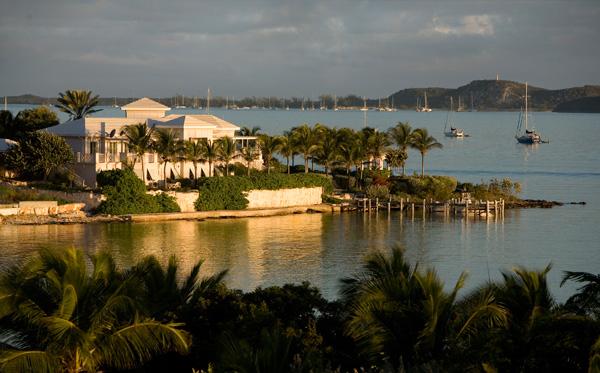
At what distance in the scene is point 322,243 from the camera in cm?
4703

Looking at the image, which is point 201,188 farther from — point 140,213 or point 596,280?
point 596,280

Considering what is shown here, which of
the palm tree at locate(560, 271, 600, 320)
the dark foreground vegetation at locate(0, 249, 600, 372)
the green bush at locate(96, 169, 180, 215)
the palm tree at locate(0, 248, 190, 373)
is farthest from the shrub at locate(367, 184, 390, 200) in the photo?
the palm tree at locate(560, 271, 600, 320)

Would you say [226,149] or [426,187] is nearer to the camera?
[226,149]

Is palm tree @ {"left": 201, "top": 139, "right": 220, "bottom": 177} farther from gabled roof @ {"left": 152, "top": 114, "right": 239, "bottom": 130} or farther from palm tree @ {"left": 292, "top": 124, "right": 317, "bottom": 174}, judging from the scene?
palm tree @ {"left": 292, "top": 124, "right": 317, "bottom": 174}

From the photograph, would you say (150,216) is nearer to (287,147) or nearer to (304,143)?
(287,147)

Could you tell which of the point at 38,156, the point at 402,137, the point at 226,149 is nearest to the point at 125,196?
the point at 38,156

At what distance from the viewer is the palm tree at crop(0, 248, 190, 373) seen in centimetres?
1692

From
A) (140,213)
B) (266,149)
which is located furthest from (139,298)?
(266,149)

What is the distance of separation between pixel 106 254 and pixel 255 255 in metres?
24.0

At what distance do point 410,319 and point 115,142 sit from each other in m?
44.6

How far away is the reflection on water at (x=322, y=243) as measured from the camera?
39.8m

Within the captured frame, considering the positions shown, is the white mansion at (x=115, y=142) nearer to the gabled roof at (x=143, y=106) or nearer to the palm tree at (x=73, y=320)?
the gabled roof at (x=143, y=106)

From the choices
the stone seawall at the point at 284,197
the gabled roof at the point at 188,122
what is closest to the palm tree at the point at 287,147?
the stone seawall at the point at 284,197

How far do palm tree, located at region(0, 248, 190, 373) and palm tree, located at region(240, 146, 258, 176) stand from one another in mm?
43061
